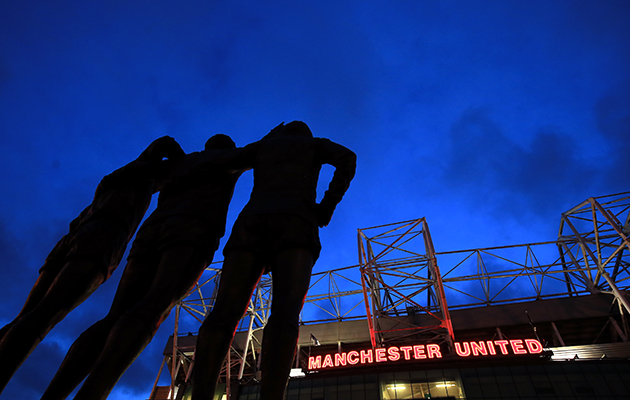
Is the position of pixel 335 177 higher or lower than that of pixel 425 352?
lower

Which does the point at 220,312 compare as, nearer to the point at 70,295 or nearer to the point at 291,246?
the point at 291,246

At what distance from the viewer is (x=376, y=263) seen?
23.7 m

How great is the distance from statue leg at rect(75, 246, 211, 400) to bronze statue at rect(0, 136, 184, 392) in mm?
401

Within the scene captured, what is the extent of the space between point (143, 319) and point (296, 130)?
2071 mm

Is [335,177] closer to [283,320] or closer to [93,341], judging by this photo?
[283,320]

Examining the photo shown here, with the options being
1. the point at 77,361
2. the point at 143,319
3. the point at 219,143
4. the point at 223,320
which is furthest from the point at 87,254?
the point at 219,143

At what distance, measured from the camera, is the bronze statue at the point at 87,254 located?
101 inches

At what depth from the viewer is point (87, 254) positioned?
293 centimetres

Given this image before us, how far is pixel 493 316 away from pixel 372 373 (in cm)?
890

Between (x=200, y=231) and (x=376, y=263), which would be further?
(x=376, y=263)

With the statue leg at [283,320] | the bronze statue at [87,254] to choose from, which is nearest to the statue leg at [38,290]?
the bronze statue at [87,254]

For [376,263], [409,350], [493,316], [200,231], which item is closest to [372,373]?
[409,350]

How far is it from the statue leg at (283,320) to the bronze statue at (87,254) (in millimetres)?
1524

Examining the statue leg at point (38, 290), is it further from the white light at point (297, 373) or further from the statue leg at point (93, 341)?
the white light at point (297, 373)
